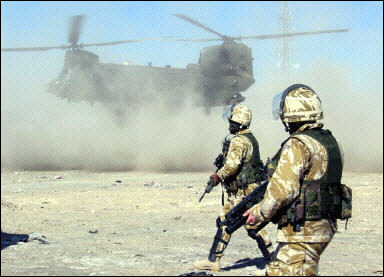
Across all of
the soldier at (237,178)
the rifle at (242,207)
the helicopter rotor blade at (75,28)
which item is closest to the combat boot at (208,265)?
the soldier at (237,178)

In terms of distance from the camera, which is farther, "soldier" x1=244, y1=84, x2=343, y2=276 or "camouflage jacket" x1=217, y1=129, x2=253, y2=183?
"camouflage jacket" x1=217, y1=129, x2=253, y2=183

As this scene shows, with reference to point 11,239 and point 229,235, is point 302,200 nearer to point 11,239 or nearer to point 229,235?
point 229,235

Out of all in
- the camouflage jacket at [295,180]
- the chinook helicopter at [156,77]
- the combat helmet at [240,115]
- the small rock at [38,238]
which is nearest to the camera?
the camouflage jacket at [295,180]

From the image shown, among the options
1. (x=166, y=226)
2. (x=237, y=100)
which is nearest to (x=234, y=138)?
(x=166, y=226)

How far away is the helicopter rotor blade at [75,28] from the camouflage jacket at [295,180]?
17809 mm

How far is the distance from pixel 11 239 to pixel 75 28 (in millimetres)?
14181

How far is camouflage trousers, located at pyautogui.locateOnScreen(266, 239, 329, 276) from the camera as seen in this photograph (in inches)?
128

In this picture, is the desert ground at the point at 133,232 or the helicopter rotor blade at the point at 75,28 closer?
the desert ground at the point at 133,232

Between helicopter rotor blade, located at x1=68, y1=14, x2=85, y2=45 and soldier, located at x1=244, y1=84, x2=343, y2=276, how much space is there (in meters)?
17.7

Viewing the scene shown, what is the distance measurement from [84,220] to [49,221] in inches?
22.9

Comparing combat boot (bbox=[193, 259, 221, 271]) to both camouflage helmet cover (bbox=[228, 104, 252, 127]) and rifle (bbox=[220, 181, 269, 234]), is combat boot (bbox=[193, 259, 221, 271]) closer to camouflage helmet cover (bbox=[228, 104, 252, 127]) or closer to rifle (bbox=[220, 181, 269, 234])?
camouflage helmet cover (bbox=[228, 104, 252, 127])

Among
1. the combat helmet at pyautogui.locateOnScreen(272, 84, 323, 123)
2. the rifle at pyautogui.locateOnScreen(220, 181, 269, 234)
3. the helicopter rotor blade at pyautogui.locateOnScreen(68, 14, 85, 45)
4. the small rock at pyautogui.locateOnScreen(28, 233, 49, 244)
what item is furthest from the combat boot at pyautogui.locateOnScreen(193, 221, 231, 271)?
the helicopter rotor blade at pyautogui.locateOnScreen(68, 14, 85, 45)

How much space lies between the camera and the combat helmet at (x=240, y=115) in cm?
588

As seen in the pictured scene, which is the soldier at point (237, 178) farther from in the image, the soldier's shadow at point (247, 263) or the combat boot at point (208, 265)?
the soldier's shadow at point (247, 263)
